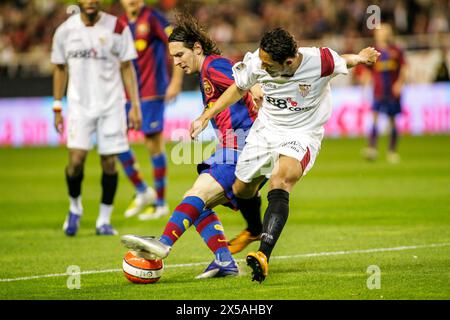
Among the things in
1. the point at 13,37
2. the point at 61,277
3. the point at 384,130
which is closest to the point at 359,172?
the point at 384,130

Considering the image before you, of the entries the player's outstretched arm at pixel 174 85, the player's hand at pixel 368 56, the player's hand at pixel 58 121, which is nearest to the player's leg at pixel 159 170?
the player's outstretched arm at pixel 174 85

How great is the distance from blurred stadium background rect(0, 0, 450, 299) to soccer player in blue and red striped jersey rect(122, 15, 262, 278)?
0.37 m

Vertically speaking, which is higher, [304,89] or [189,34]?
[189,34]

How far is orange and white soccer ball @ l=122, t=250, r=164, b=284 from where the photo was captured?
6996 millimetres

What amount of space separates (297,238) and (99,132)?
7.88 feet

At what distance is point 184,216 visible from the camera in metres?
7.06

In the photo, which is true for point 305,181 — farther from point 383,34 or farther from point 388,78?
point 383,34

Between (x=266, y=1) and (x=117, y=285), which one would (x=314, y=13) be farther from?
(x=117, y=285)

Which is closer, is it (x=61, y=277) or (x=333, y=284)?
(x=333, y=284)

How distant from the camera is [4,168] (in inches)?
740

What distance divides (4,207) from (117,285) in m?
6.37

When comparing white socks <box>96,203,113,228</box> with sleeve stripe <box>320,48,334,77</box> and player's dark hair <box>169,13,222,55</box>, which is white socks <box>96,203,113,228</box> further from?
sleeve stripe <box>320,48,334,77</box>

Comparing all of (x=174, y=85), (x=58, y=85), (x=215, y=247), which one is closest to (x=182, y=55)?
(x=215, y=247)

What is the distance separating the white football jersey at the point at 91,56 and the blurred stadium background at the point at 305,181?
1467mm
